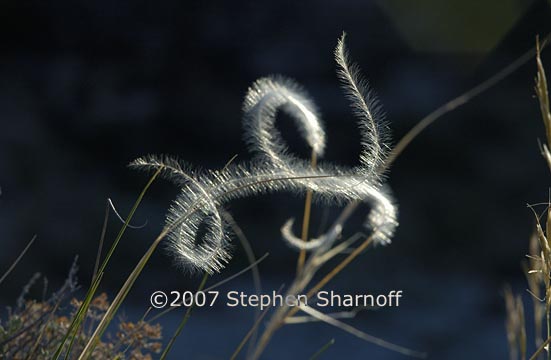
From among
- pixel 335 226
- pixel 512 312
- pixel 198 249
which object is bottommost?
pixel 198 249

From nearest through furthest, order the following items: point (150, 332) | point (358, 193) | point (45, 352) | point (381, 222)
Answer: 1. point (358, 193)
2. point (381, 222)
3. point (45, 352)
4. point (150, 332)

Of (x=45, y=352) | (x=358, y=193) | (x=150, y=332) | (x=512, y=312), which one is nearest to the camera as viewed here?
(x=358, y=193)

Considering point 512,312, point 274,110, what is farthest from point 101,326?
point 512,312

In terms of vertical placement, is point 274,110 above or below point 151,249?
above

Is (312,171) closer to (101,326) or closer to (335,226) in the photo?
(335,226)

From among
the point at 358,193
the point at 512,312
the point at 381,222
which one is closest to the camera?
the point at 358,193

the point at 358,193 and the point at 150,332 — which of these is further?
the point at 150,332

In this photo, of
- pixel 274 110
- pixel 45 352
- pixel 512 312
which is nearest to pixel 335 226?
pixel 274 110

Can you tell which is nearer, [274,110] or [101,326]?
[101,326]

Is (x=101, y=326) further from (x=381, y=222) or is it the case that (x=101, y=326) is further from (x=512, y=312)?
(x=512, y=312)
